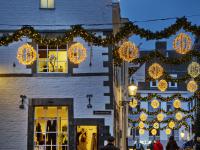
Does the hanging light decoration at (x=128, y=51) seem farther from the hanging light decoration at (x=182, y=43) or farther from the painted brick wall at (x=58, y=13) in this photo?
the painted brick wall at (x=58, y=13)

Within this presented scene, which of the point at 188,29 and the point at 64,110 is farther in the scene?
the point at 64,110

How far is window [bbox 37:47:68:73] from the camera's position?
31.3 metres

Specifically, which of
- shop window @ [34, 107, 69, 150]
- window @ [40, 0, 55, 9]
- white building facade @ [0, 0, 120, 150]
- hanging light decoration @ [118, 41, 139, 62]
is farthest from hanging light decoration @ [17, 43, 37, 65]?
A: window @ [40, 0, 55, 9]

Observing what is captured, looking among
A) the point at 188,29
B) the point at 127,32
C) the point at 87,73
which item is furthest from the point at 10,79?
the point at 188,29

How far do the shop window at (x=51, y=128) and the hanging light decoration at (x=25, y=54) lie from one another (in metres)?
3.82

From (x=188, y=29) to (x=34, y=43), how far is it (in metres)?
7.21

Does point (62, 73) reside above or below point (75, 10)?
below

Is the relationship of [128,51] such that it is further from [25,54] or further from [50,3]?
Result: [50,3]

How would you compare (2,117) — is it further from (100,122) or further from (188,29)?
(188,29)

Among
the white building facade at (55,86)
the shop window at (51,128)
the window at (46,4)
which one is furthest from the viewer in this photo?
the window at (46,4)

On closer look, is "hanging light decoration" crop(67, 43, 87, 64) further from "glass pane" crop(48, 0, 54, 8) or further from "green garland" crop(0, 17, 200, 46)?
"glass pane" crop(48, 0, 54, 8)

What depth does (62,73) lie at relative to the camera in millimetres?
31062

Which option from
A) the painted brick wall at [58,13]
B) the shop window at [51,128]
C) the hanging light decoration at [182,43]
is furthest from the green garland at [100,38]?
the shop window at [51,128]

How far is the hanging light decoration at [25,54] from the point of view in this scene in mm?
27906
